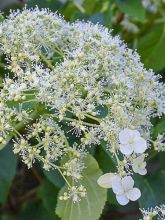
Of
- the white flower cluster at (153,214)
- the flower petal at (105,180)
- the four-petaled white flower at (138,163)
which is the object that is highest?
the four-petaled white flower at (138,163)

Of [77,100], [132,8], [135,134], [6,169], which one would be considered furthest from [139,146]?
[132,8]

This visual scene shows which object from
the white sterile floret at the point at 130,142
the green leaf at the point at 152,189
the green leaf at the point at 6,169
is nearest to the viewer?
the white sterile floret at the point at 130,142

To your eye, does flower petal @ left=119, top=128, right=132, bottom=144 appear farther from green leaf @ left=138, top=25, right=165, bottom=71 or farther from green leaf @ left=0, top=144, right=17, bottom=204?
green leaf @ left=138, top=25, right=165, bottom=71

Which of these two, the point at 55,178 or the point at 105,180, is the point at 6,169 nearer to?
the point at 55,178

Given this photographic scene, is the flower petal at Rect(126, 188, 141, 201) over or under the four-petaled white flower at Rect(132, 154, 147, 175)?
under

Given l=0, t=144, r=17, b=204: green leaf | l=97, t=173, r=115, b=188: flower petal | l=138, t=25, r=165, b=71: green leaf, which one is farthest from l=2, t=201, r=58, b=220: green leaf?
l=97, t=173, r=115, b=188: flower petal

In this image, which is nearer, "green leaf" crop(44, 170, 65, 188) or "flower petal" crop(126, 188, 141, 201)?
"flower petal" crop(126, 188, 141, 201)

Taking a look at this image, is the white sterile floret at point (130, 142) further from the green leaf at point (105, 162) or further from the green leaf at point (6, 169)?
the green leaf at point (6, 169)

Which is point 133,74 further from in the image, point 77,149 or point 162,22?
point 162,22

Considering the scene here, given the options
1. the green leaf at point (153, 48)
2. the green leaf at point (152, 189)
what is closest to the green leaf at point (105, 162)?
the green leaf at point (152, 189)
